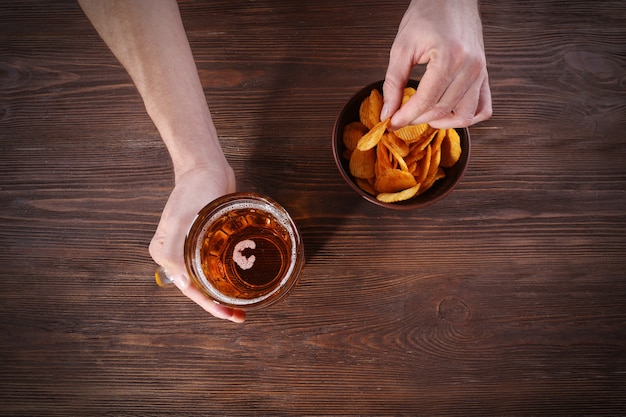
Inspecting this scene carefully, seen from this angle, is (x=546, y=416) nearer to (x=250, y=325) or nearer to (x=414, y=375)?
(x=414, y=375)

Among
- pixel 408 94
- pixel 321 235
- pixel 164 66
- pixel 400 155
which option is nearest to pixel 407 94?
pixel 408 94

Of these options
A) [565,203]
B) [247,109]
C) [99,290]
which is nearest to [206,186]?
[247,109]

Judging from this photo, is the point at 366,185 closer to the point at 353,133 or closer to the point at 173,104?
the point at 353,133

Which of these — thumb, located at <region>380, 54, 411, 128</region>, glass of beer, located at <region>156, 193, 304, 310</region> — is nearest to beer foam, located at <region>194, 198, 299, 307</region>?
glass of beer, located at <region>156, 193, 304, 310</region>

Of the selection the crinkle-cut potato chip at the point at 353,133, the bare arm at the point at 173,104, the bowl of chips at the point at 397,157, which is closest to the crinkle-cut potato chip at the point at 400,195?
the bowl of chips at the point at 397,157

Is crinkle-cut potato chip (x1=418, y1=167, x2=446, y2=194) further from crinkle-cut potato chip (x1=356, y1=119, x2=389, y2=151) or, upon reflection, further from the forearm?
the forearm

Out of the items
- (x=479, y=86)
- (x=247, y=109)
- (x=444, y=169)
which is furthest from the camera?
(x=247, y=109)
